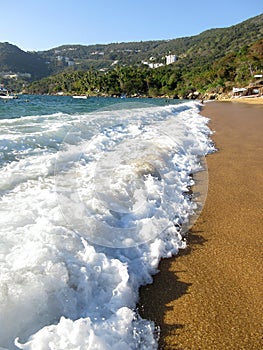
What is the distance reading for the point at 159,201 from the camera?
3939 millimetres

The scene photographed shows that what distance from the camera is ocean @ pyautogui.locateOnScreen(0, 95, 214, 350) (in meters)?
1.86

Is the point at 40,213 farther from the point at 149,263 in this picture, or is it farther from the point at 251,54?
the point at 251,54

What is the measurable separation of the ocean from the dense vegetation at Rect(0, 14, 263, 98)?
58.8 m

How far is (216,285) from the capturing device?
242cm

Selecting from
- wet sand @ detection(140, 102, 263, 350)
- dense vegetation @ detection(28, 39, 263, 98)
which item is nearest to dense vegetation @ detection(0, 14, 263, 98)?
dense vegetation @ detection(28, 39, 263, 98)

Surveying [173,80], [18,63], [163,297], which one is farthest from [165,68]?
[163,297]

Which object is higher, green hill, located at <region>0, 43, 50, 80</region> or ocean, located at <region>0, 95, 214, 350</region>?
green hill, located at <region>0, 43, 50, 80</region>

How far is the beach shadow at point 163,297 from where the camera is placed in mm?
1992

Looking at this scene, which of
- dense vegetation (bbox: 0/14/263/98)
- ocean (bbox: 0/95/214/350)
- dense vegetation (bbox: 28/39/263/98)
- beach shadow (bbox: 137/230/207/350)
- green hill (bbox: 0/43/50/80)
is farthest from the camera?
green hill (bbox: 0/43/50/80)

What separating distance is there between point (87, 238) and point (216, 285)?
1.27m

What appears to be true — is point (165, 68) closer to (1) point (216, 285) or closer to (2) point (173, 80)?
(2) point (173, 80)

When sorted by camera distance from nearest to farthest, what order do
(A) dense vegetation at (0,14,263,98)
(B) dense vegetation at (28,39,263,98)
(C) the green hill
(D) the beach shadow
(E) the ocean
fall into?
1. (E) the ocean
2. (D) the beach shadow
3. (B) dense vegetation at (28,39,263,98)
4. (A) dense vegetation at (0,14,263,98)
5. (C) the green hill

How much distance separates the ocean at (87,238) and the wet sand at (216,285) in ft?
0.43

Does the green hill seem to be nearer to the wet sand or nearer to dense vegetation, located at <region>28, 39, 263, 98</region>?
dense vegetation, located at <region>28, 39, 263, 98</region>
